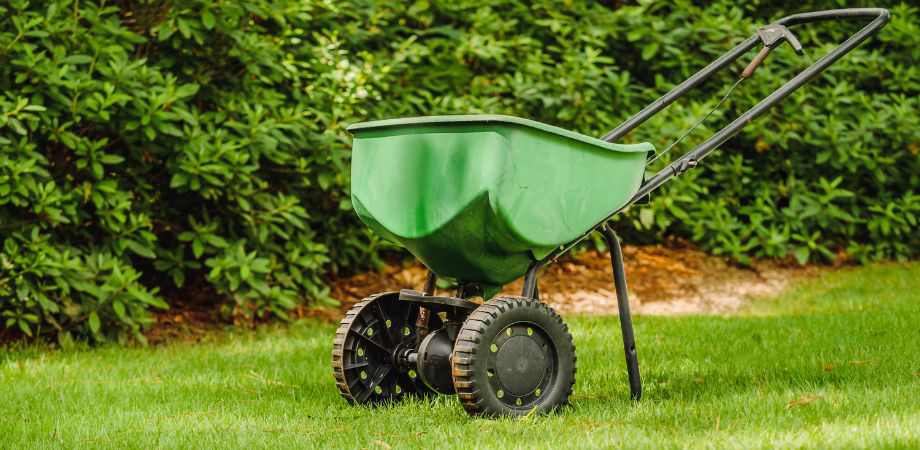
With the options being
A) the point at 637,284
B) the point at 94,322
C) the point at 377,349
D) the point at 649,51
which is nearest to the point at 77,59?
the point at 94,322

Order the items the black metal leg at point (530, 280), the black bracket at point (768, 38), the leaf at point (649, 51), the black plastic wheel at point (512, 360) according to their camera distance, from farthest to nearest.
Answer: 1. the leaf at point (649, 51)
2. the black bracket at point (768, 38)
3. the black metal leg at point (530, 280)
4. the black plastic wheel at point (512, 360)

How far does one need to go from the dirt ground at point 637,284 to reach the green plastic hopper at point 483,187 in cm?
254

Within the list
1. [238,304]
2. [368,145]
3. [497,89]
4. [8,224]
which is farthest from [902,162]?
[8,224]

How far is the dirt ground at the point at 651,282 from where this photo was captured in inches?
238

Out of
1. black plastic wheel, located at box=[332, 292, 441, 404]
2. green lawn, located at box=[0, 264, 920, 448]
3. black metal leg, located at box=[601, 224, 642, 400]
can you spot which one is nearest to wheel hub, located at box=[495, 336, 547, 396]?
green lawn, located at box=[0, 264, 920, 448]

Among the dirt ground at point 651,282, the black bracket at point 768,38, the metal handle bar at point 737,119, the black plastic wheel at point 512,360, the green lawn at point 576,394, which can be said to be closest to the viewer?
the green lawn at point 576,394

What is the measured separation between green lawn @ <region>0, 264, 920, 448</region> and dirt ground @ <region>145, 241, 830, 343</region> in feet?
1.71

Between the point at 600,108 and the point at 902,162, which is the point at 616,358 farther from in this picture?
the point at 902,162

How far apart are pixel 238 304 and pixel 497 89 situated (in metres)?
2.22

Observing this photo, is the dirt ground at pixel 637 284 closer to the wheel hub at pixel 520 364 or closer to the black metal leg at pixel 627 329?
the black metal leg at pixel 627 329

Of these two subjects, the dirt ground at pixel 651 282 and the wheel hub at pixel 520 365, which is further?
the dirt ground at pixel 651 282

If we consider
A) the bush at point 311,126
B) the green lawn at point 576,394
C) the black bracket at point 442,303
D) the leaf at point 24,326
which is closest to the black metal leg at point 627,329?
the green lawn at point 576,394

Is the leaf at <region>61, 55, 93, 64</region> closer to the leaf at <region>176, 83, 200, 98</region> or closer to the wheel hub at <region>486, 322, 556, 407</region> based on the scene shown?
the leaf at <region>176, 83, 200, 98</region>

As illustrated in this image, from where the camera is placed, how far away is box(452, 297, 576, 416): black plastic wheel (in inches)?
114
